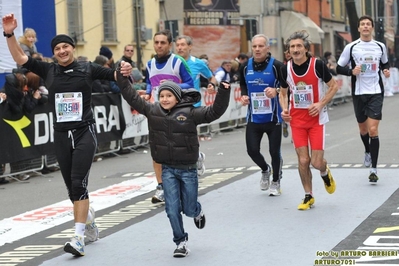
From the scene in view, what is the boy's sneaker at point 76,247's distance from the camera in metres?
8.32

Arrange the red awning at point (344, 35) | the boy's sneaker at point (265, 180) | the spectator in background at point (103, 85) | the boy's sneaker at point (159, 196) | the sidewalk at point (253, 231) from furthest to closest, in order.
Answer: the red awning at point (344, 35) < the spectator in background at point (103, 85) < the boy's sneaker at point (265, 180) < the boy's sneaker at point (159, 196) < the sidewalk at point (253, 231)

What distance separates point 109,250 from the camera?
8.66 metres

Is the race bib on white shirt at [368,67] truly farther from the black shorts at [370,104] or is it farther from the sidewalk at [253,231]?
the sidewalk at [253,231]

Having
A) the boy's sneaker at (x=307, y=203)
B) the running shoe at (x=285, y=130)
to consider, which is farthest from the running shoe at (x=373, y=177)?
the running shoe at (x=285, y=130)

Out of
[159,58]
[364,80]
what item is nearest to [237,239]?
[159,58]

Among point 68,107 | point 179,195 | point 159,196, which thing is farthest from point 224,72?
point 179,195

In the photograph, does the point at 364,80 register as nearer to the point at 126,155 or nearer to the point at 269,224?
the point at 269,224

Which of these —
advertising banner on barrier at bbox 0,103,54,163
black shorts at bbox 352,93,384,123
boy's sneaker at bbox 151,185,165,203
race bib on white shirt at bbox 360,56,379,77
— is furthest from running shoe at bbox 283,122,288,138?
boy's sneaker at bbox 151,185,165,203

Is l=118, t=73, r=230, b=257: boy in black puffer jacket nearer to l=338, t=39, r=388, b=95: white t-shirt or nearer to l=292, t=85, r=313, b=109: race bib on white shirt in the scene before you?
l=292, t=85, r=313, b=109: race bib on white shirt

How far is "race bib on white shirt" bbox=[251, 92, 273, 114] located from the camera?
37.5 ft

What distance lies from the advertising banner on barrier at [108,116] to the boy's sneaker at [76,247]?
9.08 meters

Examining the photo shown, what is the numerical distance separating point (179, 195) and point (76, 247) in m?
1.00

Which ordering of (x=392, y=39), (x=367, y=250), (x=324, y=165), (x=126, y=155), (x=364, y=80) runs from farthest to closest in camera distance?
1. (x=392, y=39)
2. (x=126, y=155)
3. (x=364, y=80)
4. (x=324, y=165)
5. (x=367, y=250)

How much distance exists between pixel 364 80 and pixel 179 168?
5.06 m
